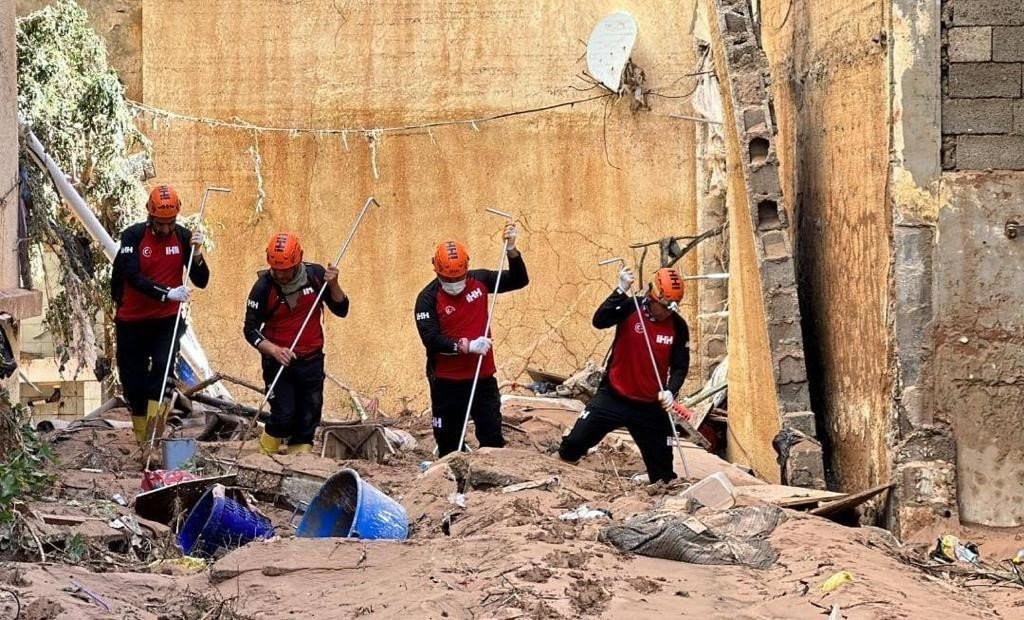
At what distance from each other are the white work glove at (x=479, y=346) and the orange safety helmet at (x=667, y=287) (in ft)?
3.91

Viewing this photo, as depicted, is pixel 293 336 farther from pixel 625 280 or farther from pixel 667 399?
pixel 667 399

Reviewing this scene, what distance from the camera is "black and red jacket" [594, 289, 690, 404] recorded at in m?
10.2

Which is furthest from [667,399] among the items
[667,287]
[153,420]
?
[153,420]

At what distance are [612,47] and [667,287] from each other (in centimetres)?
721

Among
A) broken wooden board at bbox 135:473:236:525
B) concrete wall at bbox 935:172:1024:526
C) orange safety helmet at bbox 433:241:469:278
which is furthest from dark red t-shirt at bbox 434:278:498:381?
concrete wall at bbox 935:172:1024:526

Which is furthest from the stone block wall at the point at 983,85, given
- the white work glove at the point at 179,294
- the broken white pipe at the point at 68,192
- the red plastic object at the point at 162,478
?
the broken white pipe at the point at 68,192

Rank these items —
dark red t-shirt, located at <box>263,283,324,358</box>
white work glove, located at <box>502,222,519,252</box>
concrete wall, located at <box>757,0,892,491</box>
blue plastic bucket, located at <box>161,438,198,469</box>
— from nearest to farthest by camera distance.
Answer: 1. concrete wall, located at <box>757,0,892,491</box>
2. blue plastic bucket, located at <box>161,438,198,469</box>
3. white work glove, located at <box>502,222,519,252</box>
4. dark red t-shirt, located at <box>263,283,324,358</box>

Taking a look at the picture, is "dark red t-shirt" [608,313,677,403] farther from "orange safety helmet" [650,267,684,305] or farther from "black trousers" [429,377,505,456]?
"black trousers" [429,377,505,456]

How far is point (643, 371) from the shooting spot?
33.7 ft

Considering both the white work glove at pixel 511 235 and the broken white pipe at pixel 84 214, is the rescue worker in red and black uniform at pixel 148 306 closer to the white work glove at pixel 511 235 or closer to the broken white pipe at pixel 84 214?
the broken white pipe at pixel 84 214

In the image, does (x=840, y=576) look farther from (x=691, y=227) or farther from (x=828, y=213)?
(x=691, y=227)

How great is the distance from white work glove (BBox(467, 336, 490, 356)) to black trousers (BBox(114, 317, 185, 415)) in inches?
89.2

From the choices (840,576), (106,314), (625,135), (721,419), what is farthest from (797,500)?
(625,135)

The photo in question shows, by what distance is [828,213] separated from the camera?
1109cm
